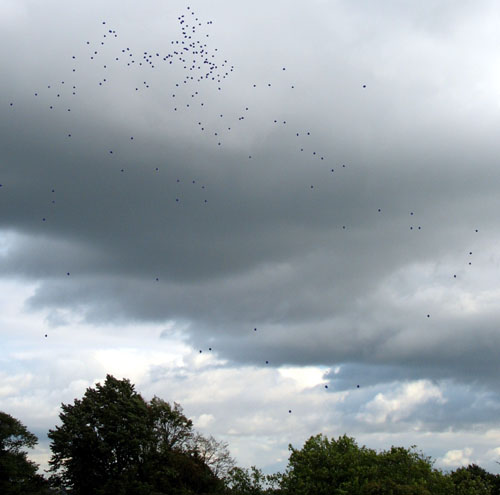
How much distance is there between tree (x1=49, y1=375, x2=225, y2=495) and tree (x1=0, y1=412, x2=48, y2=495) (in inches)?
106

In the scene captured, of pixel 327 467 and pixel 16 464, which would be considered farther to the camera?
pixel 16 464

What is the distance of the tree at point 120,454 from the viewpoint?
69438 millimetres

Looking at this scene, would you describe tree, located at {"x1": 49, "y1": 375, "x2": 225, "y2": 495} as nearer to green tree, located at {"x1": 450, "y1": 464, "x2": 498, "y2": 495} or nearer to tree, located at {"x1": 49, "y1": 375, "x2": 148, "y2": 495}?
tree, located at {"x1": 49, "y1": 375, "x2": 148, "y2": 495}

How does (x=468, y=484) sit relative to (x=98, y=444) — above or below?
below

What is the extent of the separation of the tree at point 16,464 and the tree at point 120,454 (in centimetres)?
269

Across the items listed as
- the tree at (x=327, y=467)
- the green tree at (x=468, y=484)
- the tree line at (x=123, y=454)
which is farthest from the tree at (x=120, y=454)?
the green tree at (x=468, y=484)

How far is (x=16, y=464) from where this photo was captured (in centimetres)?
7019

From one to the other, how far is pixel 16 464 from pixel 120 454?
10988mm

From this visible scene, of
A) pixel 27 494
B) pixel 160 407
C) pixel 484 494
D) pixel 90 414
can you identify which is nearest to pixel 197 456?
pixel 160 407

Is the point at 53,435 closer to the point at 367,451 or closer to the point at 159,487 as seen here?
the point at 159,487

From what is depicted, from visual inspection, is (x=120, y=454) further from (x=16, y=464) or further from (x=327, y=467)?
(x=327, y=467)

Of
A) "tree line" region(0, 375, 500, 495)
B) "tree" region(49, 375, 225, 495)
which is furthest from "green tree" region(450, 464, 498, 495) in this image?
"tree" region(49, 375, 225, 495)

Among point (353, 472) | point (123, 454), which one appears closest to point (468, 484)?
point (353, 472)

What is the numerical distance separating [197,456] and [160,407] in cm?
723
